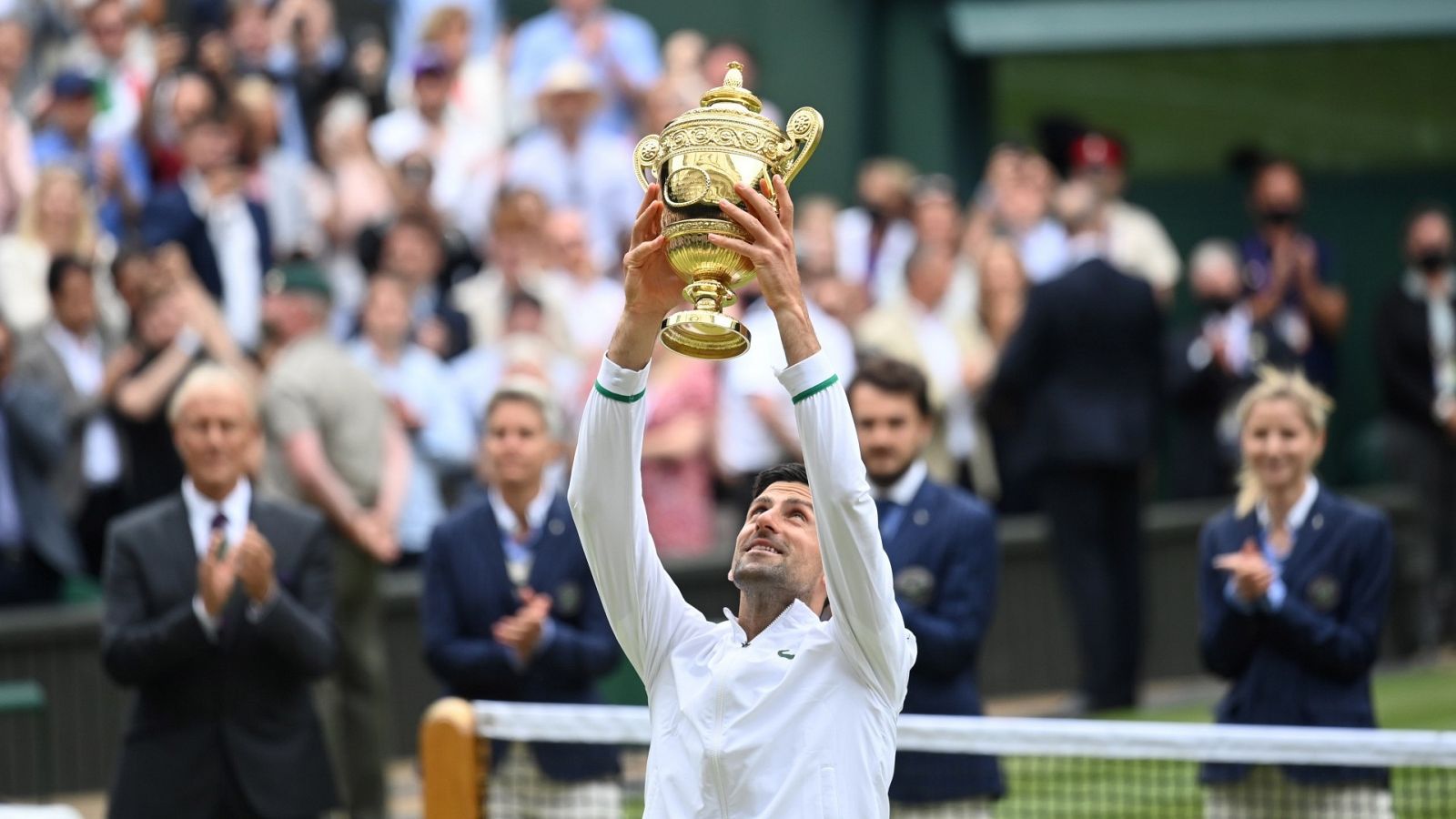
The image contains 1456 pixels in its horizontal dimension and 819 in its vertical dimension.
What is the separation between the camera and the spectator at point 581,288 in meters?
12.9

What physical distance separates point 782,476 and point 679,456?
639cm

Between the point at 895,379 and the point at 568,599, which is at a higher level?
the point at 895,379

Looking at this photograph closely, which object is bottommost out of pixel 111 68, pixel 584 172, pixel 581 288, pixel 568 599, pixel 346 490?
pixel 568 599

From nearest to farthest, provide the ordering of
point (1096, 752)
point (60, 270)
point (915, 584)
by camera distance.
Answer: point (1096, 752) → point (915, 584) → point (60, 270)

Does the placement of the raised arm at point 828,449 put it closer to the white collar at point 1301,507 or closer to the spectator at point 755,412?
the white collar at point 1301,507

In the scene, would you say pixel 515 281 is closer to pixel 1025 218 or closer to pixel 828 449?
pixel 1025 218

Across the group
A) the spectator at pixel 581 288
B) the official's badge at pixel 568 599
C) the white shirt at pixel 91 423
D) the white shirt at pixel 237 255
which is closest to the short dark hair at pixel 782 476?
the official's badge at pixel 568 599

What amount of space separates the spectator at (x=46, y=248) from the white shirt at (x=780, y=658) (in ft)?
23.7

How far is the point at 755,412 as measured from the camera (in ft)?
40.1

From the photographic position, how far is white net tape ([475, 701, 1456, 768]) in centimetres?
642

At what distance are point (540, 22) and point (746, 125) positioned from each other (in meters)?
10.9

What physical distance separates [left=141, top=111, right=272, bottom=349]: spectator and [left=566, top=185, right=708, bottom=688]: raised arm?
771 centimetres

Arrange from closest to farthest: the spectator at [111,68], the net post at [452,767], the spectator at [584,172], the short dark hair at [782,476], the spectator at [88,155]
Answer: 1. the short dark hair at [782,476]
2. the net post at [452,767]
3. the spectator at [88,155]
4. the spectator at [111,68]
5. the spectator at [584,172]

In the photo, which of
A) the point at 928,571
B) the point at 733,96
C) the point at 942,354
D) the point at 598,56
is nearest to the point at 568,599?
the point at 928,571
